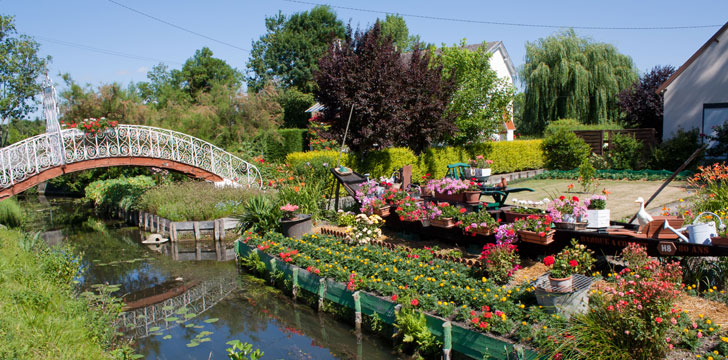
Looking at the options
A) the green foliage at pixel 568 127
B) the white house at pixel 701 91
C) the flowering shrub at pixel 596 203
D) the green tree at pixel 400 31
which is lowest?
the flowering shrub at pixel 596 203

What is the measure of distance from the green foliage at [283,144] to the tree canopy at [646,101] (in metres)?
16.5

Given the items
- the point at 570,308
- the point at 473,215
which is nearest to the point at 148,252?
the point at 473,215

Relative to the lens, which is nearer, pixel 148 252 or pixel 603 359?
pixel 603 359

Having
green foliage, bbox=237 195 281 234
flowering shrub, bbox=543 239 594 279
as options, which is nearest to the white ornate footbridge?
green foliage, bbox=237 195 281 234

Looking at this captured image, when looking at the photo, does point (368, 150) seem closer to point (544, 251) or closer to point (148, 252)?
point (148, 252)

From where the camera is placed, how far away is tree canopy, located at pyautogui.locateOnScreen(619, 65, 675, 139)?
23.2 meters

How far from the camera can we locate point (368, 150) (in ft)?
51.5

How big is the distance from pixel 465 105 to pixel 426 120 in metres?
3.69

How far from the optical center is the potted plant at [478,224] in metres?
7.75

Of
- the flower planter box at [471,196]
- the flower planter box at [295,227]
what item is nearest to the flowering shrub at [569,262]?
the flower planter box at [471,196]

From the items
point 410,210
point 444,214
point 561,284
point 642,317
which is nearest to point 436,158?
point 410,210

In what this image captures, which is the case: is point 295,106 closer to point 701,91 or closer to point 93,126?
point 93,126

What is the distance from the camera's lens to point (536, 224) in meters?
6.92

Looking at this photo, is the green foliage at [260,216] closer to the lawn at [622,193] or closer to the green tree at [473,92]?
the lawn at [622,193]
